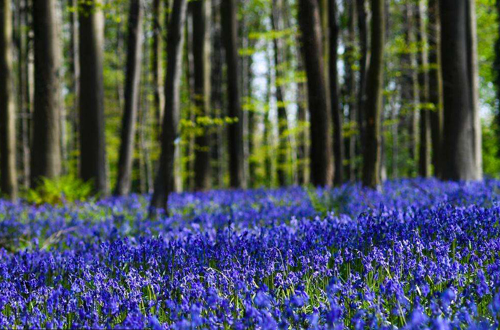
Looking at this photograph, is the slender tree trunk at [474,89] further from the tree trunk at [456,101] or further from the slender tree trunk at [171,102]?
the slender tree trunk at [171,102]

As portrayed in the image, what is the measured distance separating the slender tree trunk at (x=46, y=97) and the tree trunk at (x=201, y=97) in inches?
145

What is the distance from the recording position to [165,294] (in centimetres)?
318

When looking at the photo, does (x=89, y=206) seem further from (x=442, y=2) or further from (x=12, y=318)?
(x=442, y=2)

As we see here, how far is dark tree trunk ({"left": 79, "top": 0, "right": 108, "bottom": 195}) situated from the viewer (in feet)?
39.5

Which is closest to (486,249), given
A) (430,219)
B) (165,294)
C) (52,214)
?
(430,219)

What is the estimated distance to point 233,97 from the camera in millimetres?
14664

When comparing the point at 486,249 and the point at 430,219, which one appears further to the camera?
the point at 430,219

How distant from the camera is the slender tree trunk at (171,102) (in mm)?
7805

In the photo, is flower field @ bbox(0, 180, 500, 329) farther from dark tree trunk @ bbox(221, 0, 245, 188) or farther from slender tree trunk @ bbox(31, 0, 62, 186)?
dark tree trunk @ bbox(221, 0, 245, 188)

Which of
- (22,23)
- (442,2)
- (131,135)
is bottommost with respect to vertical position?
(131,135)

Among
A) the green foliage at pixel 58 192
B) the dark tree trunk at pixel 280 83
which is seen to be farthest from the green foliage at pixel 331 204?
the dark tree trunk at pixel 280 83

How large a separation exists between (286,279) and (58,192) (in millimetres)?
8667

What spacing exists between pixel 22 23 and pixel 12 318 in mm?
23419

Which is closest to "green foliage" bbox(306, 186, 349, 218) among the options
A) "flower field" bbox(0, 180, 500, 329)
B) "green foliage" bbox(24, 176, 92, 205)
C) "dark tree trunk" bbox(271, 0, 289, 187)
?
"flower field" bbox(0, 180, 500, 329)
